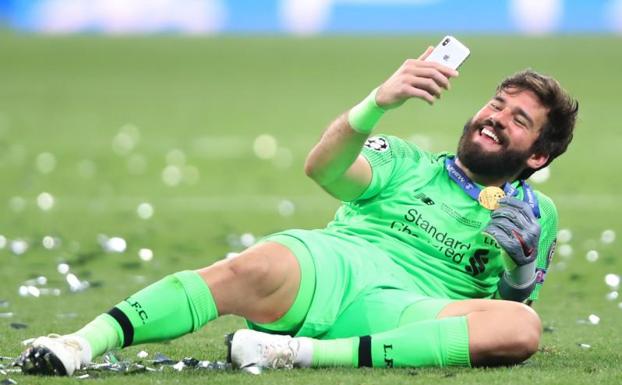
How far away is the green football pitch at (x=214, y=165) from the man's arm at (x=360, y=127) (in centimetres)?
83

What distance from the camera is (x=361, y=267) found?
6.05 metres

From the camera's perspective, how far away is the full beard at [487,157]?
6.19 metres

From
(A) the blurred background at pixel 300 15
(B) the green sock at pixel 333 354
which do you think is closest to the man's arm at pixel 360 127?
(B) the green sock at pixel 333 354

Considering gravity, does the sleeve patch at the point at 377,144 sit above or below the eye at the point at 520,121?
below

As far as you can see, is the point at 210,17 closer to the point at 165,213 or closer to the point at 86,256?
the point at 165,213

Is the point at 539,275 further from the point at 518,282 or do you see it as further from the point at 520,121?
the point at 520,121

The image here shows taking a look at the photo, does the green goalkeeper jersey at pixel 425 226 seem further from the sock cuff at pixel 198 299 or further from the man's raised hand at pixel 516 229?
the sock cuff at pixel 198 299

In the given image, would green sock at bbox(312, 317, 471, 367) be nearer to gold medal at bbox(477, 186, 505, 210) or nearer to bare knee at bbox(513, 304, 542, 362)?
bare knee at bbox(513, 304, 542, 362)

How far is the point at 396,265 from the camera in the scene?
6.14 metres

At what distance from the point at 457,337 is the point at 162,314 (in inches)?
43.9

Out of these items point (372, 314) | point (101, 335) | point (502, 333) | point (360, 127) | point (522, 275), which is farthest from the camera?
point (522, 275)

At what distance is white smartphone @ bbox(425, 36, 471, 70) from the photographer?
5836 millimetres

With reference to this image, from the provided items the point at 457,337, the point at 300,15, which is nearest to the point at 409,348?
the point at 457,337

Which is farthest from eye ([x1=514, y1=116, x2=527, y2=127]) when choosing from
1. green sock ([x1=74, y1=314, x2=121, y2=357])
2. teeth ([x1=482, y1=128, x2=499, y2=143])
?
green sock ([x1=74, y1=314, x2=121, y2=357])
